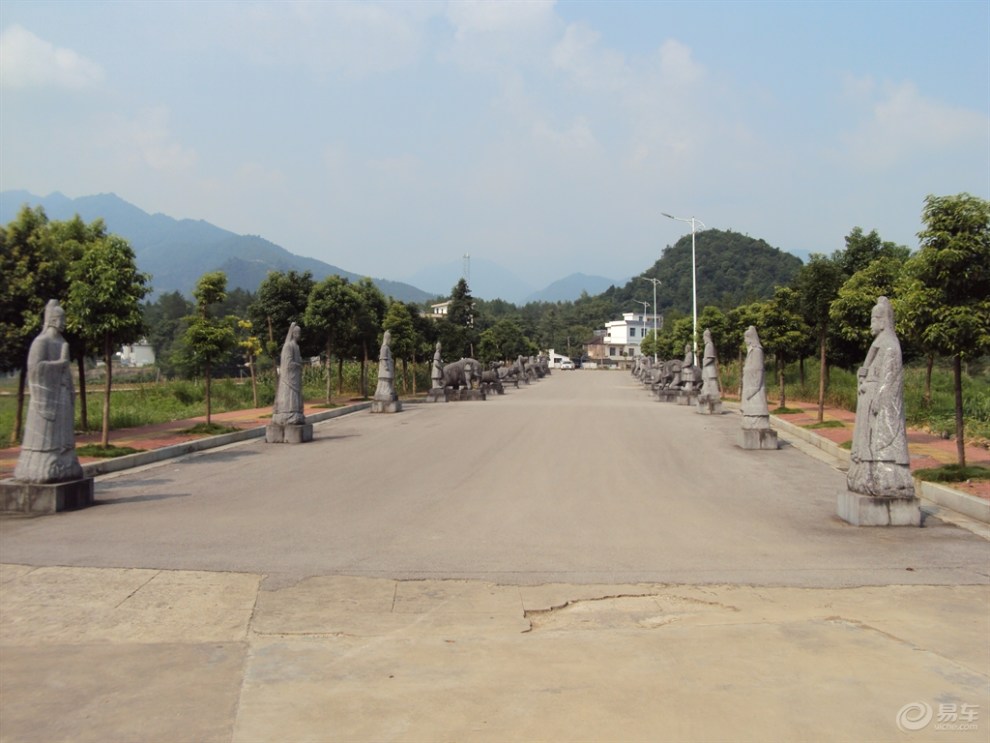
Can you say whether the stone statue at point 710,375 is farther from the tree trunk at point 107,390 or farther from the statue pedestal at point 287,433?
the tree trunk at point 107,390

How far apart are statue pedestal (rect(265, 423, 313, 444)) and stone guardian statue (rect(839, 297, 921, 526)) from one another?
43.6 ft

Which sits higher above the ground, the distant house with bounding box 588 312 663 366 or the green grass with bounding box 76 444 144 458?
the distant house with bounding box 588 312 663 366

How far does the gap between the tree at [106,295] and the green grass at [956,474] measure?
15216mm

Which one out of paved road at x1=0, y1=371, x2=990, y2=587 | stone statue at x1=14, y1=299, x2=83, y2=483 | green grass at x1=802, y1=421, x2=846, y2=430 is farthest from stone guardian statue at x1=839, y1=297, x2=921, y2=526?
green grass at x1=802, y1=421, x2=846, y2=430

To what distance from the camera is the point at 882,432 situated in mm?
10055

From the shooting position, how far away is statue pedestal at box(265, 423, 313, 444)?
19750 mm

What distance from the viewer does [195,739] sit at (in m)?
4.52

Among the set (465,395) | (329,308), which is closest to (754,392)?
(329,308)

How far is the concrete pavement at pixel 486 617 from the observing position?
4797 millimetres

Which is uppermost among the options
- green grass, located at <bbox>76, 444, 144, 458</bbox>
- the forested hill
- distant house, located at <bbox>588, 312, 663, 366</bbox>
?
the forested hill

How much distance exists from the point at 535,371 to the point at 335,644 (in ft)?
230

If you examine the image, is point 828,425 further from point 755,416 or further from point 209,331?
point 209,331

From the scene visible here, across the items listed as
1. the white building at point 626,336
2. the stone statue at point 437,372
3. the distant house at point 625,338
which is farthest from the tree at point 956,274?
the white building at point 626,336

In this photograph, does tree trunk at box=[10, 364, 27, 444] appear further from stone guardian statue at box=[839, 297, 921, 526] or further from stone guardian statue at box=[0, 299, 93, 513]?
stone guardian statue at box=[839, 297, 921, 526]
